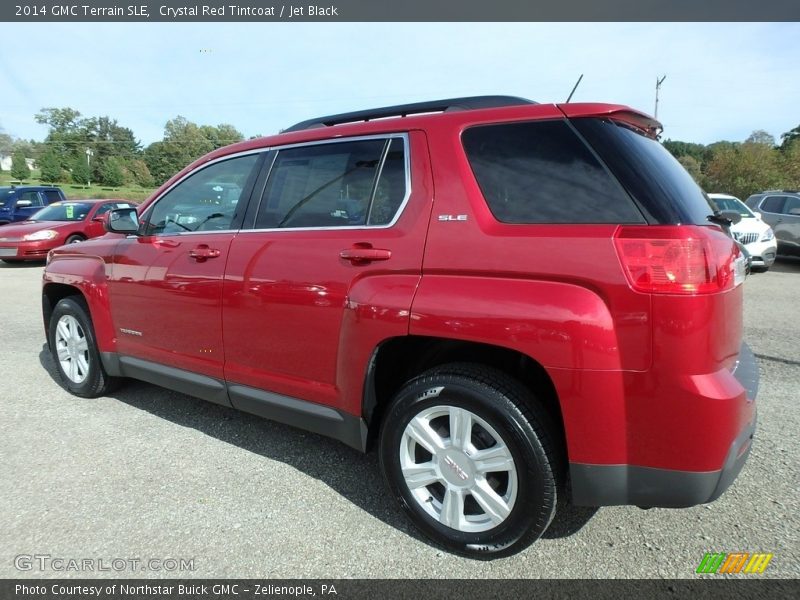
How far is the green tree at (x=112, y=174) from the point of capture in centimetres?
7281

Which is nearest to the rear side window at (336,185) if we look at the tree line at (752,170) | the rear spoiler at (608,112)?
the rear spoiler at (608,112)

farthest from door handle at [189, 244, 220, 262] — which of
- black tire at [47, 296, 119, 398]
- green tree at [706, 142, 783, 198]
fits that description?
green tree at [706, 142, 783, 198]

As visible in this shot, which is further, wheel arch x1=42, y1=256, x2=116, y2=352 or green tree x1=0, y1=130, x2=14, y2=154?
green tree x1=0, y1=130, x2=14, y2=154

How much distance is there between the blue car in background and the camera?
14891 millimetres

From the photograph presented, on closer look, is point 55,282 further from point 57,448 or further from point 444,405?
point 444,405

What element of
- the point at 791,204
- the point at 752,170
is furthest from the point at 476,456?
the point at 752,170

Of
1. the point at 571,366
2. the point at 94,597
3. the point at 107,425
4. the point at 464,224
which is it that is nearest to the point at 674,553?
the point at 571,366

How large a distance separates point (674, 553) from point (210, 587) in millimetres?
2002

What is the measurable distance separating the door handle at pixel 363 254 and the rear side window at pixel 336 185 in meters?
0.15

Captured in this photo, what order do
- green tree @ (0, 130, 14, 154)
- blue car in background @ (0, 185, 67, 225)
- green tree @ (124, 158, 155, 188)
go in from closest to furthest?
1. blue car in background @ (0, 185, 67, 225)
2. green tree @ (124, 158, 155, 188)
3. green tree @ (0, 130, 14, 154)

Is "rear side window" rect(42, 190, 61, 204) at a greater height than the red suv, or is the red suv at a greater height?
"rear side window" rect(42, 190, 61, 204)

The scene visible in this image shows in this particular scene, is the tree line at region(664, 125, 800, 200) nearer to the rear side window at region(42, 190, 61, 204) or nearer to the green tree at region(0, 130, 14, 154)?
the rear side window at region(42, 190, 61, 204)

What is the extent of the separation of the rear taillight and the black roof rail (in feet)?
2.79

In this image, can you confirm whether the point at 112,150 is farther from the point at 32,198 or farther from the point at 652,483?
the point at 652,483
